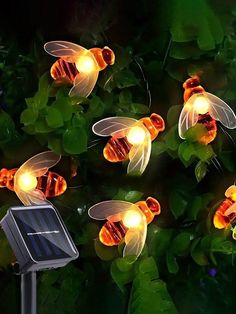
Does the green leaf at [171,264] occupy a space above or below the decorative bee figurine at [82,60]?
below

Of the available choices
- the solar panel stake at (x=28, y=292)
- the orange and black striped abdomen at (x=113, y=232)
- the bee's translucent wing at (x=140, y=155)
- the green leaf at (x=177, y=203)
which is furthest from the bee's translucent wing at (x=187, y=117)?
the solar panel stake at (x=28, y=292)

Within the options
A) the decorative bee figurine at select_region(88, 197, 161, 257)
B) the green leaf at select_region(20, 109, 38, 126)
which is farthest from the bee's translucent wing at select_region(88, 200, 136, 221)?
the green leaf at select_region(20, 109, 38, 126)

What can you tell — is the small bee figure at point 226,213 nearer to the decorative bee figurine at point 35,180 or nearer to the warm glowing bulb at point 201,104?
the warm glowing bulb at point 201,104

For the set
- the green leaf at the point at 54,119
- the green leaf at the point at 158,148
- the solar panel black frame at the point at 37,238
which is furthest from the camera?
the green leaf at the point at 158,148

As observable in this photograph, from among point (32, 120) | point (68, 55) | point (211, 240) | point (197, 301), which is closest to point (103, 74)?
point (68, 55)

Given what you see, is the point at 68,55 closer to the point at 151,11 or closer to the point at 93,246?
the point at 151,11

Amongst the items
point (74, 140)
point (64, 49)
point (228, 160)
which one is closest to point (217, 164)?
point (228, 160)
